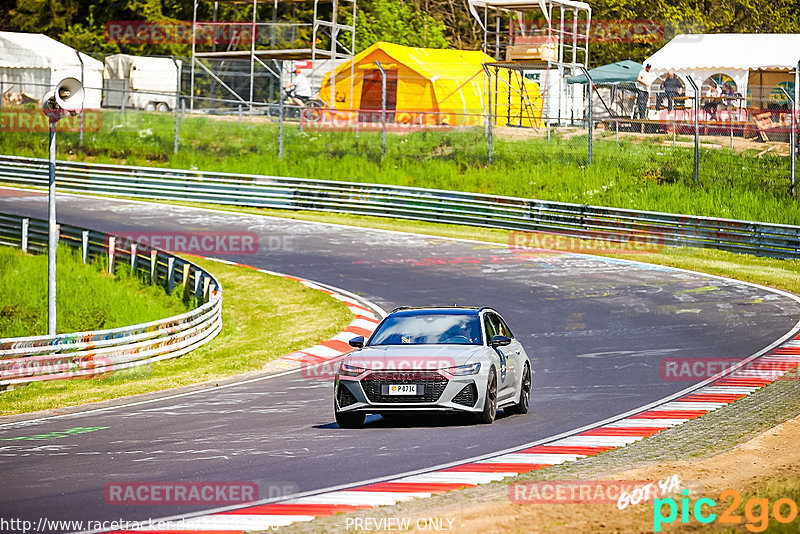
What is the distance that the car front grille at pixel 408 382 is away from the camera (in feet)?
40.5

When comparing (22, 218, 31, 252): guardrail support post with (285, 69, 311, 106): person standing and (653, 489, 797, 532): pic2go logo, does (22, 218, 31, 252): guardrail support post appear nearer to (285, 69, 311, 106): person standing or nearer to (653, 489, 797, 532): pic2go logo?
(285, 69, 311, 106): person standing

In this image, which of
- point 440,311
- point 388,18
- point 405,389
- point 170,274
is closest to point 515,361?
point 440,311

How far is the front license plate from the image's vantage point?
12344mm

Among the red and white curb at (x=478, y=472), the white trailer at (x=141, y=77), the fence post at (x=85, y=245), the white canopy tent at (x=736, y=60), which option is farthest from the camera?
the white trailer at (x=141, y=77)

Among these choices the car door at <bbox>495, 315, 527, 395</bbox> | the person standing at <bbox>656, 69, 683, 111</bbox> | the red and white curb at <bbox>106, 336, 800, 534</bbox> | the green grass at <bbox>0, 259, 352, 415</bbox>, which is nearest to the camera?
the red and white curb at <bbox>106, 336, 800, 534</bbox>

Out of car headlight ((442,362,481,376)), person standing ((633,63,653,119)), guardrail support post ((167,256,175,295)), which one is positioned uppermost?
person standing ((633,63,653,119))

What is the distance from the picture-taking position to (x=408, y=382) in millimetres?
12352

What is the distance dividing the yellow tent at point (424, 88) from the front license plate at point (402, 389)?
1309 inches

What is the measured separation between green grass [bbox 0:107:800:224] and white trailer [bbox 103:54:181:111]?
426 inches

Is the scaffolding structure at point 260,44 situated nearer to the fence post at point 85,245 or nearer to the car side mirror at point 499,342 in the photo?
the fence post at point 85,245

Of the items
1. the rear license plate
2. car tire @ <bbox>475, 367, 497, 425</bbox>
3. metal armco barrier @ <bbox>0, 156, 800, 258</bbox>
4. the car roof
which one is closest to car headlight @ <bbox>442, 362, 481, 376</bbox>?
car tire @ <bbox>475, 367, 497, 425</bbox>

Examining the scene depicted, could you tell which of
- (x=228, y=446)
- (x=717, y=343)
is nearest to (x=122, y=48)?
(x=717, y=343)

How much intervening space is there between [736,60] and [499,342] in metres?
→ 32.9

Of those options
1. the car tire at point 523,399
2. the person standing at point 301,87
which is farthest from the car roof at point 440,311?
the person standing at point 301,87
